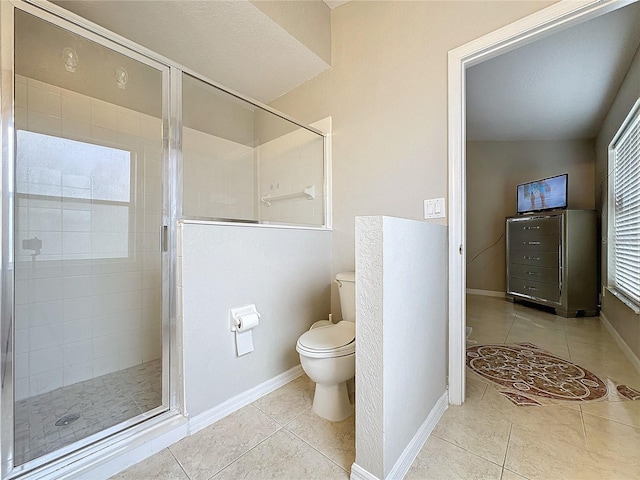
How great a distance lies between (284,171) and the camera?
7.64ft

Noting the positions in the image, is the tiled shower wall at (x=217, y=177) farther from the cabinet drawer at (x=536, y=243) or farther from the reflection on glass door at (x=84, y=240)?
the cabinet drawer at (x=536, y=243)

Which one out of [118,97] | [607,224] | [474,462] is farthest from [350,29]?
[607,224]

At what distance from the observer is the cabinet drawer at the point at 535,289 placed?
3.37 metres

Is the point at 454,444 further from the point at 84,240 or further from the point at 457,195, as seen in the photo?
the point at 84,240

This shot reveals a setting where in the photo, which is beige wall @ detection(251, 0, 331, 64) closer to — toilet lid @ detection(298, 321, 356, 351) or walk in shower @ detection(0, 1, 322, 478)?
walk in shower @ detection(0, 1, 322, 478)

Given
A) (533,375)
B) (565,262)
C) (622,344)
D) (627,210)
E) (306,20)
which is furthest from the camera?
(565,262)

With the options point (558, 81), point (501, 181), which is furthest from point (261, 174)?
point (501, 181)

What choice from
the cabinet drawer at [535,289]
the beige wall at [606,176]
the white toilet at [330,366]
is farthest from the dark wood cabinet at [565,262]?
the white toilet at [330,366]

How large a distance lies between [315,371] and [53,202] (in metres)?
1.72

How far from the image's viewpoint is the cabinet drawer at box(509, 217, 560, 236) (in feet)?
11.1

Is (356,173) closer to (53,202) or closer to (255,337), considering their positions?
(255,337)

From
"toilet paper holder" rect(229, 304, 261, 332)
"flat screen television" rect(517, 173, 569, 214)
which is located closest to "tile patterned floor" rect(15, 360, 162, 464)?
"toilet paper holder" rect(229, 304, 261, 332)

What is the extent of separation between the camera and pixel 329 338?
1479 millimetres

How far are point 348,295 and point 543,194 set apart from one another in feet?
11.5
